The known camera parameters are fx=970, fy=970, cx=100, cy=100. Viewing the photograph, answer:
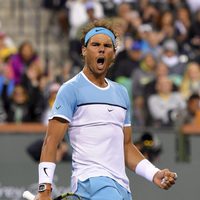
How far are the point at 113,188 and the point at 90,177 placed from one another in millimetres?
178

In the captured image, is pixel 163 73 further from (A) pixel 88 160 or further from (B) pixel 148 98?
(A) pixel 88 160

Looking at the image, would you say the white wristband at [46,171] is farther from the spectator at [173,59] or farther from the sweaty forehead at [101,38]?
the spectator at [173,59]

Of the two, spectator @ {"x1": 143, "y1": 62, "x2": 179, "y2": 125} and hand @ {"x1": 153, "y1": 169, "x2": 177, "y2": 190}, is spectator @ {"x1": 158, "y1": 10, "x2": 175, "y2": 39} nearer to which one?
spectator @ {"x1": 143, "y1": 62, "x2": 179, "y2": 125}

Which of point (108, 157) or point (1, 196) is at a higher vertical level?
point (108, 157)

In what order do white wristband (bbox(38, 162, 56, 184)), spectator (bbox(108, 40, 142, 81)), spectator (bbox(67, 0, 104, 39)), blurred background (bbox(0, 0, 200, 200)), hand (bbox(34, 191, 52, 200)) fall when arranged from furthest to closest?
1. spectator (bbox(67, 0, 104, 39))
2. spectator (bbox(108, 40, 142, 81))
3. blurred background (bbox(0, 0, 200, 200))
4. white wristband (bbox(38, 162, 56, 184))
5. hand (bbox(34, 191, 52, 200))

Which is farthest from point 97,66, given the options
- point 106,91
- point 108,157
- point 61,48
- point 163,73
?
point 61,48

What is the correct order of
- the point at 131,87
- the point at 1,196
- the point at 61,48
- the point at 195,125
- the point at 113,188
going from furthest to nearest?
the point at 61,48 < the point at 131,87 < the point at 195,125 < the point at 1,196 < the point at 113,188

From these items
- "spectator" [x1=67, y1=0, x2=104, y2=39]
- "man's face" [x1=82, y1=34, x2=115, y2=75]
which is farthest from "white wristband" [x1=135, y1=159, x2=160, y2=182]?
"spectator" [x1=67, y1=0, x2=104, y2=39]

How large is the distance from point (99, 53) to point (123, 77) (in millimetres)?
8692

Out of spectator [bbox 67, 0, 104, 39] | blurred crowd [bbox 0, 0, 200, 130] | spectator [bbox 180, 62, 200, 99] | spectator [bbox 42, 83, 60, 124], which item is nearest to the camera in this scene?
spectator [bbox 42, 83, 60, 124]

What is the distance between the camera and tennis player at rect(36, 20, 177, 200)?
6715 mm

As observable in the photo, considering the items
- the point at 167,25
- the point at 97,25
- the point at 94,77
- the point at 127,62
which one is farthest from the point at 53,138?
the point at 167,25

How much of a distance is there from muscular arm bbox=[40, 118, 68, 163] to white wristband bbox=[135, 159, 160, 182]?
757mm

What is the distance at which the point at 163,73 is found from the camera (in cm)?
1534
